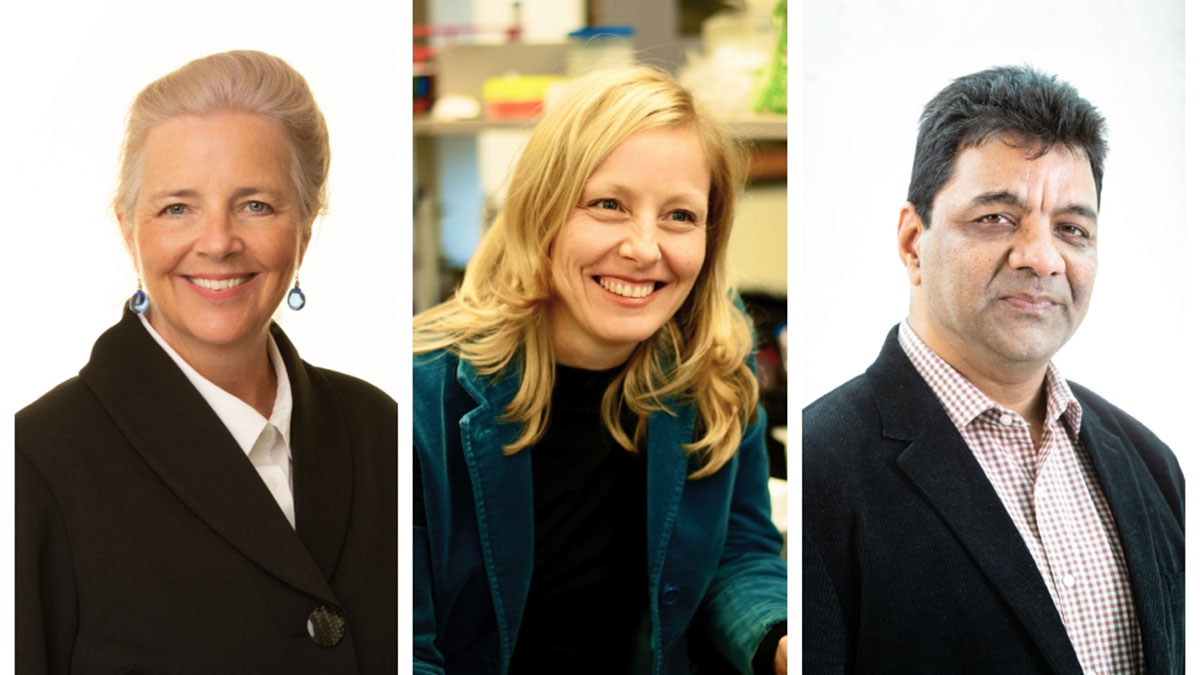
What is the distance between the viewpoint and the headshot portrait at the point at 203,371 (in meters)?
2.01

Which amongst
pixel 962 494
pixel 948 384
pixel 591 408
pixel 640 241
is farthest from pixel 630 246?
pixel 962 494

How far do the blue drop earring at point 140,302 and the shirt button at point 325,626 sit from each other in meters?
0.64

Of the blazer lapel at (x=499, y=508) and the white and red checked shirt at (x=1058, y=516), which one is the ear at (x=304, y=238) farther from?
the white and red checked shirt at (x=1058, y=516)

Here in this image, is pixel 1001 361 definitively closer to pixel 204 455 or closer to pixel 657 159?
pixel 657 159

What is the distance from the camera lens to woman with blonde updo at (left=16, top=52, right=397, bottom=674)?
78.9 inches

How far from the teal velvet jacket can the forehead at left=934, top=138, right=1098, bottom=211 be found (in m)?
0.59

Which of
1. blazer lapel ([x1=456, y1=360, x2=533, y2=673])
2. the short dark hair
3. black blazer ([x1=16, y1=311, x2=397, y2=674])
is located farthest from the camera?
the short dark hair

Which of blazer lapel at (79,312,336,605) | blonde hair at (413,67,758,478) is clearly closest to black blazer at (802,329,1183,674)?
blonde hair at (413,67,758,478)

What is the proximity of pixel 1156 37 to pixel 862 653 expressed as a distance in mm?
1364

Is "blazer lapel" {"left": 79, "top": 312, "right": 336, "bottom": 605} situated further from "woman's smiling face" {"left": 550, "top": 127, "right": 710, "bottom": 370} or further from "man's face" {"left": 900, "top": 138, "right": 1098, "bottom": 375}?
"man's face" {"left": 900, "top": 138, "right": 1098, "bottom": 375}

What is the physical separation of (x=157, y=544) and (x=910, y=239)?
1520 millimetres

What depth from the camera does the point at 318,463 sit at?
83.4 inches

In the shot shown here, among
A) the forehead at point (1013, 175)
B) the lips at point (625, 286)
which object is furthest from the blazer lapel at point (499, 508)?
the forehead at point (1013, 175)

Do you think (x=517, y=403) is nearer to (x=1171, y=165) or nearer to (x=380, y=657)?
(x=380, y=657)
